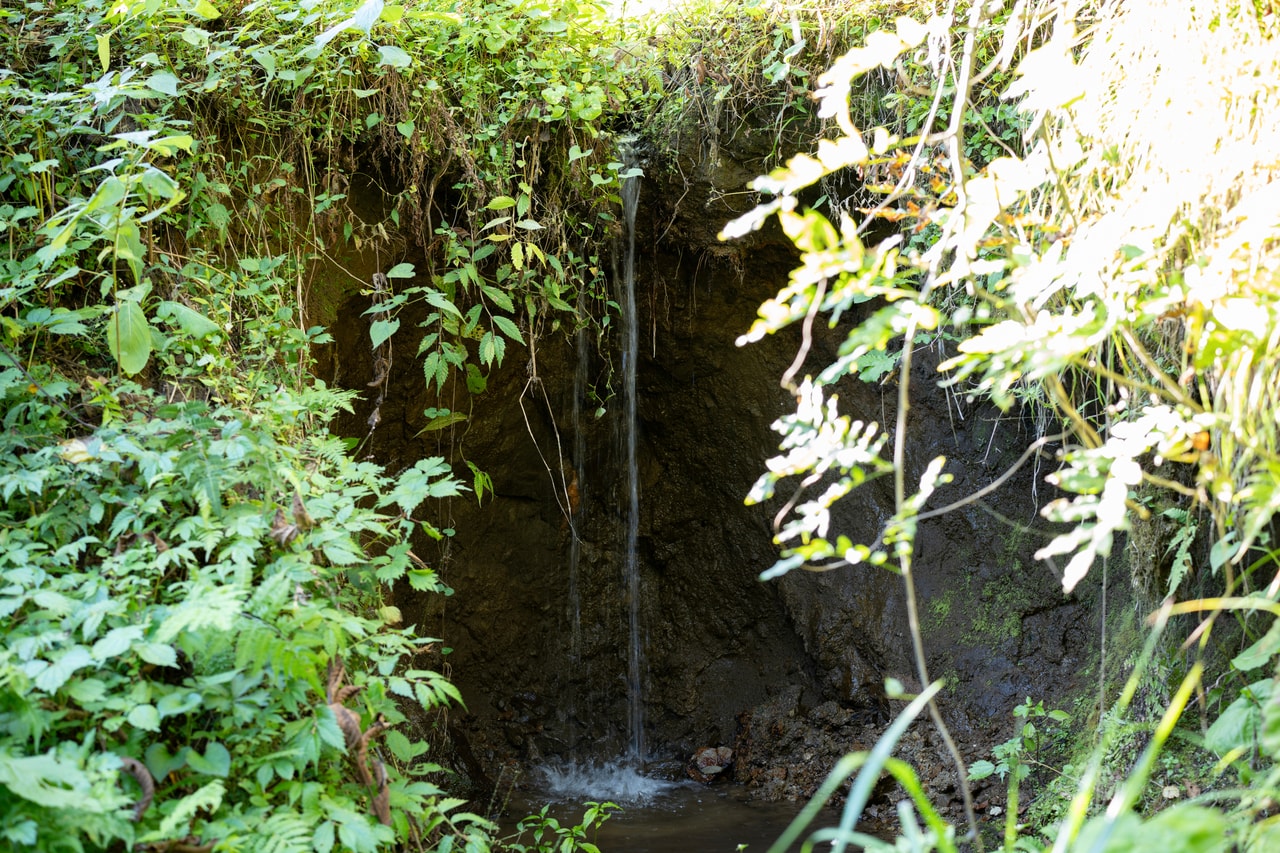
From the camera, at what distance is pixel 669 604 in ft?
16.7

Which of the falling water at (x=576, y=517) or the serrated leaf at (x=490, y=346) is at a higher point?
the serrated leaf at (x=490, y=346)

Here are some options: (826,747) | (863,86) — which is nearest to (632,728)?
(826,747)

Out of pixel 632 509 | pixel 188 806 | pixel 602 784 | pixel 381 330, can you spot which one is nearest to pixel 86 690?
pixel 188 806

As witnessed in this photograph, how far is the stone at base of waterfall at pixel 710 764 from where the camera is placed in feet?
Result: 15.0

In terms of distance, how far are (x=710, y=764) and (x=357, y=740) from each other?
3113 millimetres

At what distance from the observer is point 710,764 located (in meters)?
4.63

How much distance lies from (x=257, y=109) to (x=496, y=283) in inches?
42.5

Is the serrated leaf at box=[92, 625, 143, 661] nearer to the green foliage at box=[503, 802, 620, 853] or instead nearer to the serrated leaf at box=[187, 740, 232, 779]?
the serrated leaf at box=[187, 740, 232, 779]

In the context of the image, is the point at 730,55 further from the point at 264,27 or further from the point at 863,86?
the point at 264,27

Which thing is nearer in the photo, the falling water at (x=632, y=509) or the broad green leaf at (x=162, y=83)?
the broad green leaf at (x=162, y=83)

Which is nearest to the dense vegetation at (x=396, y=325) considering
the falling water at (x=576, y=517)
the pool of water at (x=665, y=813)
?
the falling water at (x=576, y=517)

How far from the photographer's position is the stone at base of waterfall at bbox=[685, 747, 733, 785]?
4.59 m

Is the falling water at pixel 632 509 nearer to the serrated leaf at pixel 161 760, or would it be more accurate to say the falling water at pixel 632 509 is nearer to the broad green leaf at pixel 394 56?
the broad green leaf at pixel 394 56

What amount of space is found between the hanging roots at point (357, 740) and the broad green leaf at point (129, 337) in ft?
3.17
